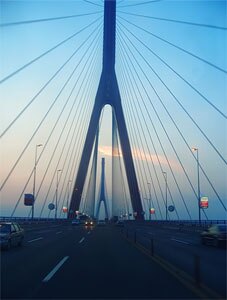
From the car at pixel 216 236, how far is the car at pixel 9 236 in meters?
11.3

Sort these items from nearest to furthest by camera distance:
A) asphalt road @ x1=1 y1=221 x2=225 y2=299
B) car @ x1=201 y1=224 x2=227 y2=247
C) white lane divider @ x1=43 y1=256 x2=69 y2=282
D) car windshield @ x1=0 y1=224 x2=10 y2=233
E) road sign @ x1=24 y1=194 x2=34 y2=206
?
asphalt road @ x1=1 y1=221 x2=225 y2=299
white lane divider @ x1=43 y1=256 x2=69 y2=282
car windshield @ x1=0 y1=224 x2=10 y2=233
car @ x1=201 y1=224 x2=227 y2=247
road sign @ x1=24 y1=194 x2=34 y2=206

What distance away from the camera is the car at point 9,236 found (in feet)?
72.8

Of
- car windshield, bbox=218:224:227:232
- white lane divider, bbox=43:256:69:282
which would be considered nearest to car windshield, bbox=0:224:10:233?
white lane divider, bbox=43:256:69:282

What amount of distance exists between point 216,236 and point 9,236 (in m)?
12.3

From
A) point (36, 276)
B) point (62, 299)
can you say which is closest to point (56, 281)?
point (36, 276)

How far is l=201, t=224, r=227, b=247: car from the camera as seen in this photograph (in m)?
27.3

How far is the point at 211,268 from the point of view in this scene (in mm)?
14805

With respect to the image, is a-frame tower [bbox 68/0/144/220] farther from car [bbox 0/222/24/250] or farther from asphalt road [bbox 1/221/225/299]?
asphalt road [bbox 1/221/225/299]

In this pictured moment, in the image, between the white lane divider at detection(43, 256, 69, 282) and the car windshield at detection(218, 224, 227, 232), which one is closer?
the white lane divider at detection(43, 256, 69, 282)

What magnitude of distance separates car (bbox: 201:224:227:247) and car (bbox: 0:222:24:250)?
37.2ft

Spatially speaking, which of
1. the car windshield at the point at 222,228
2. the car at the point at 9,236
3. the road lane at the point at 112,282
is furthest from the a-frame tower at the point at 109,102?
the road lane at the point at 112,282

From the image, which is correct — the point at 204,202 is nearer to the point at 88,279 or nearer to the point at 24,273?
the point at 24,273

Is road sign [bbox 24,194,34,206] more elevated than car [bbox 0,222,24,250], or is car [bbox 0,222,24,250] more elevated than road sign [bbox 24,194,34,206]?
road sign [bbox 24,194,34,206]

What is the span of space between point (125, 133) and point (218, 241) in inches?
973
